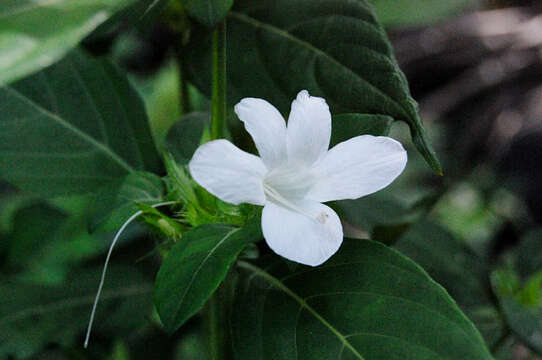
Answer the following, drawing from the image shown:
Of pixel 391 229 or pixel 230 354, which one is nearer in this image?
pixel 230 354

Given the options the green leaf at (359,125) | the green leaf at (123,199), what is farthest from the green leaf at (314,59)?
the green leaf at (123,199)

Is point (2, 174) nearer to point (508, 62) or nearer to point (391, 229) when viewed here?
point (391, 229)

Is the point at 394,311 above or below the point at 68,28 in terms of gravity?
below

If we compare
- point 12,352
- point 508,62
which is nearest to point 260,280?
point 12,352

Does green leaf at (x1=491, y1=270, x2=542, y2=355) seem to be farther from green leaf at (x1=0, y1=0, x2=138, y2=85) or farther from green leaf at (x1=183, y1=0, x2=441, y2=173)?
green leaf at (x1=0, y1=0, x2=138, y2=85)

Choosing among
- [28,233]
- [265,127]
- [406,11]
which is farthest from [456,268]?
[28,233]

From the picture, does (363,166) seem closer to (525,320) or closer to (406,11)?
(525,320)

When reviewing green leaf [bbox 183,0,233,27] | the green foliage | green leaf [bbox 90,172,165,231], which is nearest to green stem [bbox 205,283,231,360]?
green leaf [bbox 90,172,165,231]
